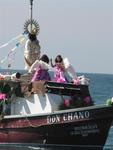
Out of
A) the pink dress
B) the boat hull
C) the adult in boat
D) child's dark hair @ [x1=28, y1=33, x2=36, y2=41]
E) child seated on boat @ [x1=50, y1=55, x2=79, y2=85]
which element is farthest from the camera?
child's dark hair @ [x1=28, y1=33, x2=36, y2=41]

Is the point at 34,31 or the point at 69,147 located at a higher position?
the point at 34,31

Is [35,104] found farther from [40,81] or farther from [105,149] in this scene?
[105,149]

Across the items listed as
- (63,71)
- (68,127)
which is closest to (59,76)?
(63,71)

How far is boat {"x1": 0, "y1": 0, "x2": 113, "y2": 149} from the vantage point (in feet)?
87.3

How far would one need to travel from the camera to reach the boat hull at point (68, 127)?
86.8 feet

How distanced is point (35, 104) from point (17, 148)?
1585 mm

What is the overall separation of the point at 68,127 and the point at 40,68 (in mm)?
2348

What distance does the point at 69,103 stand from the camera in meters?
27.6

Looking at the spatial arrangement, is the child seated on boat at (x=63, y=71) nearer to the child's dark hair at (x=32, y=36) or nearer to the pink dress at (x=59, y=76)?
the pink dress at (x=59, y=76)

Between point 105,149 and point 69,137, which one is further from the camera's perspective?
point 105,149

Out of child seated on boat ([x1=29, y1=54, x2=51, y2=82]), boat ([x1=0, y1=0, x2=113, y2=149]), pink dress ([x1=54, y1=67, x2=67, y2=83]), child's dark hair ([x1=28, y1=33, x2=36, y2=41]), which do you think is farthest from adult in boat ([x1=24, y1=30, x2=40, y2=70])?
pink dress ([x1=54, y1=67, x2=67, y2=83])

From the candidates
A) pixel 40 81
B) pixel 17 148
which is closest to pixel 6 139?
pixel 17 148

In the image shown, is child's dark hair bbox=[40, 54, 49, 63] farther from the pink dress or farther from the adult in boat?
the adult in boat

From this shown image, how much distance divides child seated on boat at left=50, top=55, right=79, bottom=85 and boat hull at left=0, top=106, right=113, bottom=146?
5.33ft
